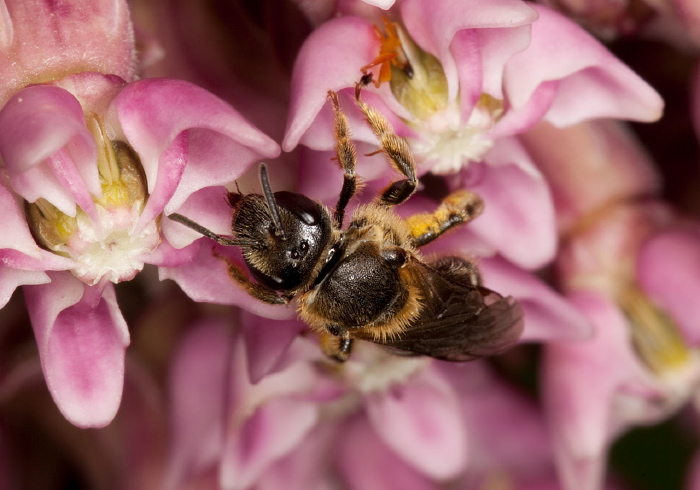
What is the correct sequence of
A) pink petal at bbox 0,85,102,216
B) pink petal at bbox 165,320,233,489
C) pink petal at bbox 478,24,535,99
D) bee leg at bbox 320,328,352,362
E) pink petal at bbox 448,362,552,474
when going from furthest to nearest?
pink petal at bbox 448,362,552,474 → pink petal at bbox 165,320,233,489 → bee leg at bbox 320,328,352,362 → pink petal at bbox 478,24,535,99 → pink petal at bbox 0,85,102,216

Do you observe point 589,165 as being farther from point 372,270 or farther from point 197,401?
point 197,401

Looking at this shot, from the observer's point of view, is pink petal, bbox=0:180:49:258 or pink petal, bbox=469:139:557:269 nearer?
pink petal, bbox=0:180:49:258

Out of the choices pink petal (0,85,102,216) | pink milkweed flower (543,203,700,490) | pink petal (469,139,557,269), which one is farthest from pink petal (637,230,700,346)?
pink petal (0,85,102,216)

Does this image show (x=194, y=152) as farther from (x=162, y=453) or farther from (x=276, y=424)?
(x=162, y=453)

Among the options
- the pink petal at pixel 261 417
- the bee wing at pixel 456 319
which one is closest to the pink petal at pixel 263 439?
the pink petal at pixel 261 417

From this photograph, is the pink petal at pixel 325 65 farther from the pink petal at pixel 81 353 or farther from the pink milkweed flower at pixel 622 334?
the pink milkweed flower at pixel 622 334

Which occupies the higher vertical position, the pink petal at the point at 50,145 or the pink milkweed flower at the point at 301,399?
the pink petal at the point at 50,145

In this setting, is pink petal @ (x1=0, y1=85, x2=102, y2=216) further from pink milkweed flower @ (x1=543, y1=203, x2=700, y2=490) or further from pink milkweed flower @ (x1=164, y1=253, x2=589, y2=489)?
Result: pink milkweed flower @ (x1=543, y1=203, x2=700, y2=490)
